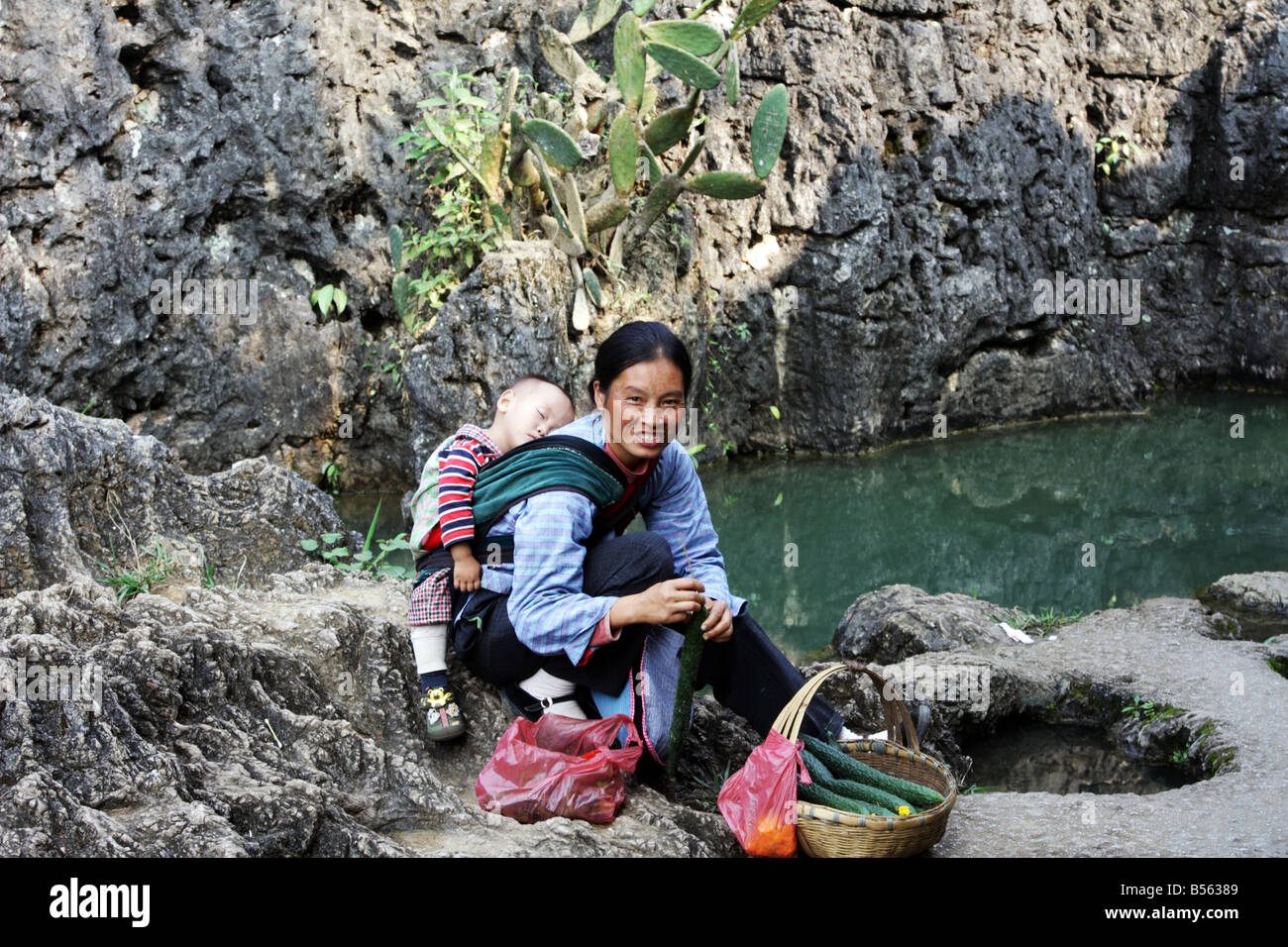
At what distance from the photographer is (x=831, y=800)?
2600 millimetres

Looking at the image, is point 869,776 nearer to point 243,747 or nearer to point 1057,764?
point 243,747

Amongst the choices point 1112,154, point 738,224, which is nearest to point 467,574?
point 738,224

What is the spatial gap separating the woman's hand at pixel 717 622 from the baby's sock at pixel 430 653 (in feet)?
2.53

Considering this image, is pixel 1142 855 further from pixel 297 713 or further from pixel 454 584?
A: pixel 297 713

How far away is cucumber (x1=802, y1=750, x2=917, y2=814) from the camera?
2.62 m

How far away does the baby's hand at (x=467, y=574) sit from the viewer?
9.61 feet

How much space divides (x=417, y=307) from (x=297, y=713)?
248 inches

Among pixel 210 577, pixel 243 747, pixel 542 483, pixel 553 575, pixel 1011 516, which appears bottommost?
pixel 1011 516

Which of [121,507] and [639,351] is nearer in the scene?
[639,351]

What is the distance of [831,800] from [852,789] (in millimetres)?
80
